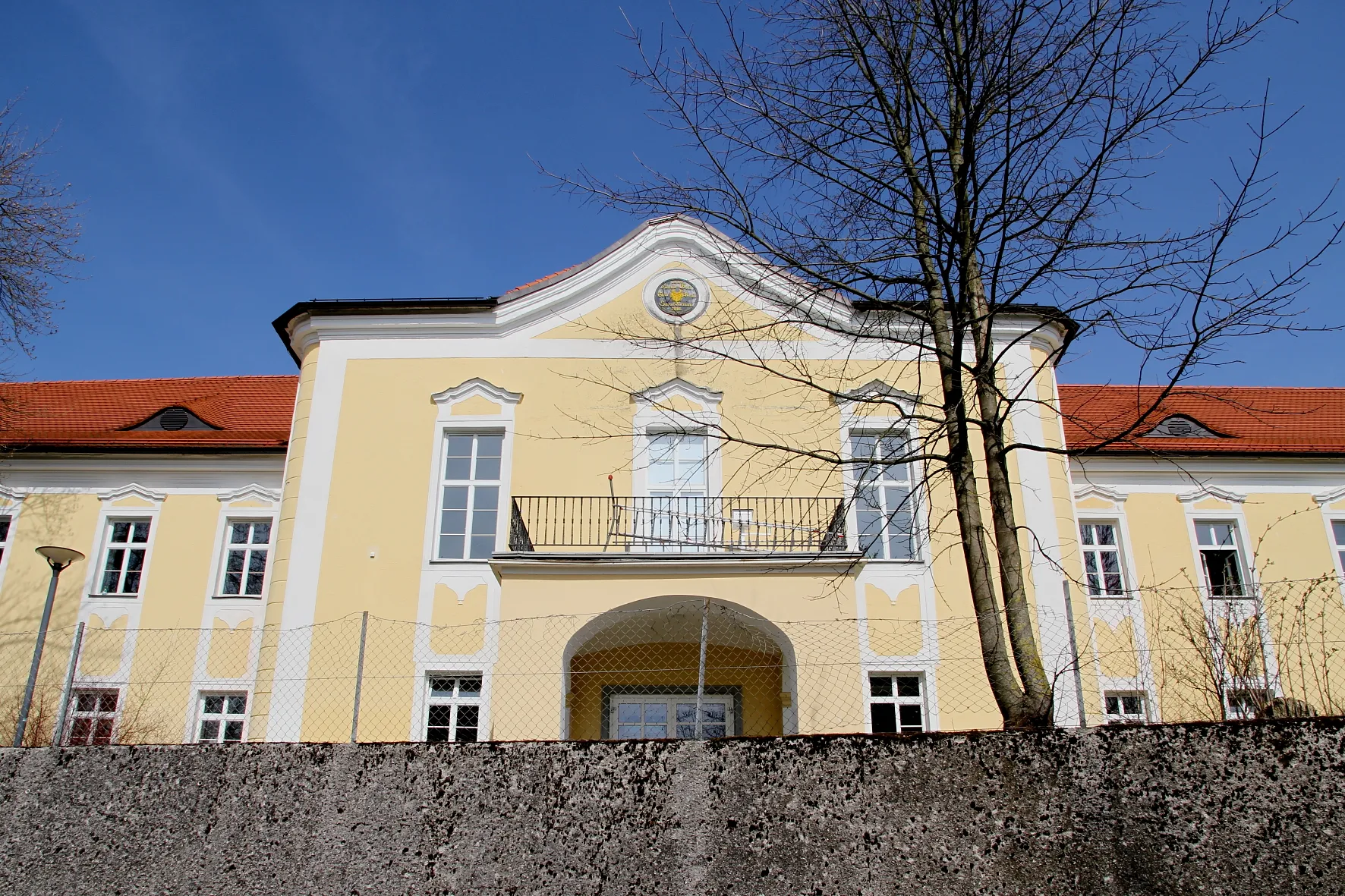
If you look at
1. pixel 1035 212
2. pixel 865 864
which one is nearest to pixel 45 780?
pixel 865 864

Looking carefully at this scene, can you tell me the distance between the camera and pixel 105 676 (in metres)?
15.1

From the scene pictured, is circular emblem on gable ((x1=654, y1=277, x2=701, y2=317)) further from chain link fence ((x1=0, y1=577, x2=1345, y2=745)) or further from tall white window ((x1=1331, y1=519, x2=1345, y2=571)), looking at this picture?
tall white window ((x1=1331, y1=519, x2=1345, y2=571))

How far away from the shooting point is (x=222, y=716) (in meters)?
14.8

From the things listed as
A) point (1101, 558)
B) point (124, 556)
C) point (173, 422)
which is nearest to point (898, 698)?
point (1101, 558)

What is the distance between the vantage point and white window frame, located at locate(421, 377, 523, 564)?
13.3 m

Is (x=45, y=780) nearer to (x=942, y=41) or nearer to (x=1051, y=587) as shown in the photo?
(x=942, y=41)

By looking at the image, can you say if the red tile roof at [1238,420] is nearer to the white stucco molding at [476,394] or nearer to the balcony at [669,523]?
the balcony at [669,523]

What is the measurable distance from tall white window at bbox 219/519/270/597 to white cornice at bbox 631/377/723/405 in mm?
6397

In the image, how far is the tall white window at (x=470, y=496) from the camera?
13.4 metres

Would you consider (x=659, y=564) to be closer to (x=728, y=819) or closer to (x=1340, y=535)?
(x=728, y=819)

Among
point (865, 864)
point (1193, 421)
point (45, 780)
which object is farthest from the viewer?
point (1193, 421)

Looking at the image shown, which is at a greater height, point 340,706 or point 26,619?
point 26,619

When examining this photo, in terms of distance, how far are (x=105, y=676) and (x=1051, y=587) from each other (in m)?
13.0

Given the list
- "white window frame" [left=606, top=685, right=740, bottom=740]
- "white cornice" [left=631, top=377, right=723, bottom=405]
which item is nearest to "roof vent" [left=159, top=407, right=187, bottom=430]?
"white cornice" [left=631, top=377, right=723, bottom=405]
